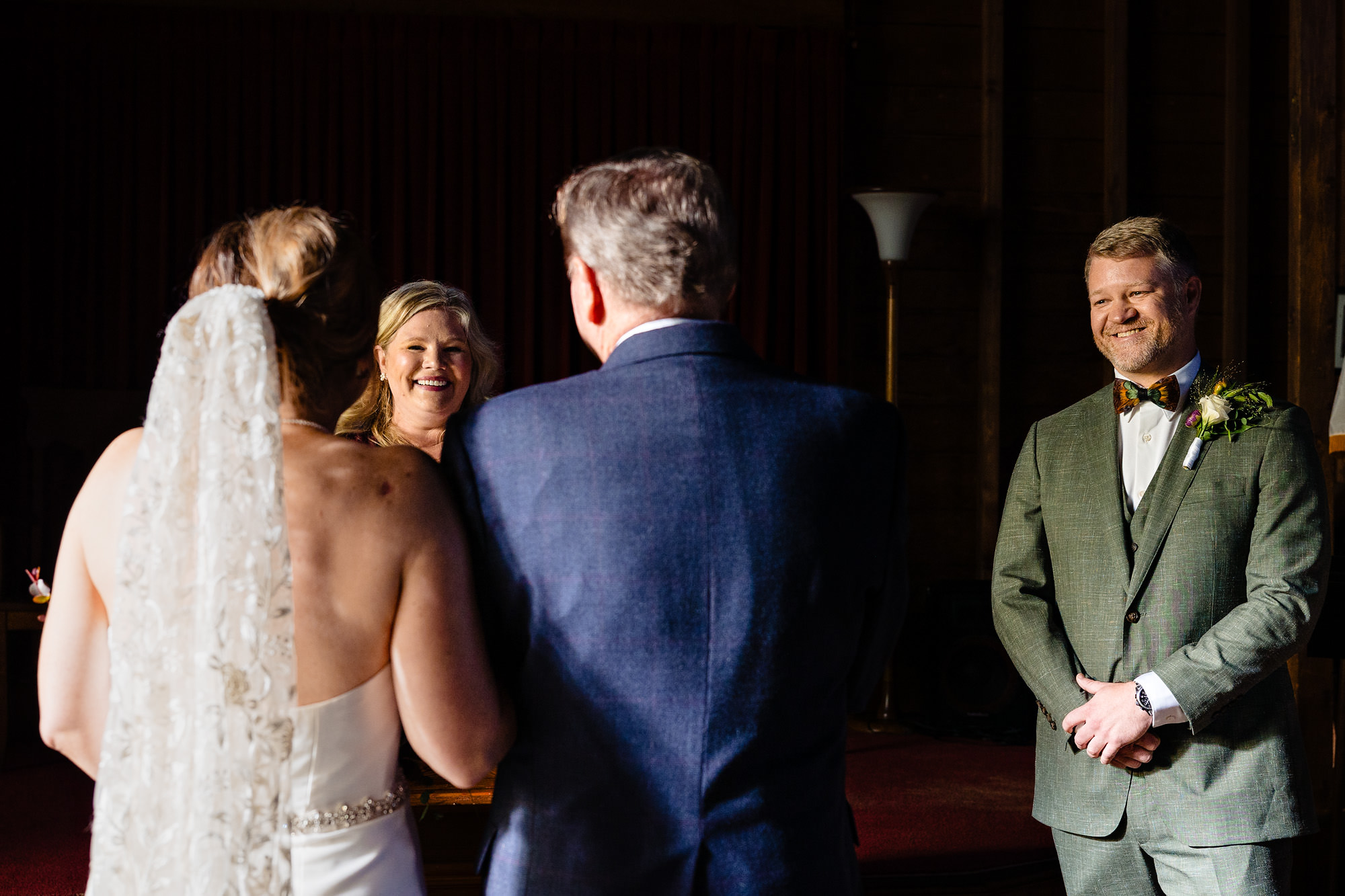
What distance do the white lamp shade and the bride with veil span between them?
4213 mm

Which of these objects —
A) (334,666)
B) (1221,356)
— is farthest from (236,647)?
(1221,356)

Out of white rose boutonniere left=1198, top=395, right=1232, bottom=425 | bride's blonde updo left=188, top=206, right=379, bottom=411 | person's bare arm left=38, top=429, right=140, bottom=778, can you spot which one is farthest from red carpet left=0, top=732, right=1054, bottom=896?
bride's blonde updo left=188, top=206, right=379, bottom=411

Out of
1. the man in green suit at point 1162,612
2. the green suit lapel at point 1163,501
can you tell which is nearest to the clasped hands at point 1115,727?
the man in green suit at point 1162,612

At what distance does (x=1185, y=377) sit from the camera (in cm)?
209

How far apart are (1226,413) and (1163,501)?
7.3 inches

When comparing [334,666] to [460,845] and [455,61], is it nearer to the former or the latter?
[460,845]

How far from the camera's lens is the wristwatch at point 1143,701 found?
1880mm

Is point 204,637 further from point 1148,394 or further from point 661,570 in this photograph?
point 1148,394

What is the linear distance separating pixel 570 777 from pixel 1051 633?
1152mm

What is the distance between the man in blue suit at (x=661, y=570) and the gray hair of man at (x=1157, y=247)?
1.05 meters

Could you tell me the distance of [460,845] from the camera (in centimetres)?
270

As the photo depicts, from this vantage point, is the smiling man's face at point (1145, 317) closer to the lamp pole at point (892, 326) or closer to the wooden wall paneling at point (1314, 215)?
the wooden wall paneling at point (1314, 215)

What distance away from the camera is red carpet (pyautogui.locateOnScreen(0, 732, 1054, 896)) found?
325 centimetres

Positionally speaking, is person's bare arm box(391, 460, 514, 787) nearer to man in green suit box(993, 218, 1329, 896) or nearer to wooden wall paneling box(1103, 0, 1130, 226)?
man in green suit box(993, 218, 1329, 896)
